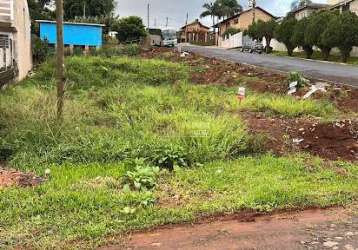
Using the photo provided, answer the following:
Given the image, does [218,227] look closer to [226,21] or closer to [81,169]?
[81,169]

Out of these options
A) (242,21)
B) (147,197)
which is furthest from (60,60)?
(242,21)

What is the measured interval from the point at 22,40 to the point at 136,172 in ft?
53.7

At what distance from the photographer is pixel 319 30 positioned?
39688 millimetres

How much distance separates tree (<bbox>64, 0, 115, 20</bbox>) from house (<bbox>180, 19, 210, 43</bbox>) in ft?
111

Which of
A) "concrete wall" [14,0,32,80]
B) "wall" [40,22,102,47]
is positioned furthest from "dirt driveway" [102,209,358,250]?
"wall" [40,22,102,47]

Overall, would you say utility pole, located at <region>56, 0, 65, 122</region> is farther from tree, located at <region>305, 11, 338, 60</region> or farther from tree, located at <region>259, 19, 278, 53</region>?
tree, located at <region>259, 19, 278, 53</region>

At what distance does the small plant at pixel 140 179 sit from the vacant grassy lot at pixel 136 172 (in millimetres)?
17

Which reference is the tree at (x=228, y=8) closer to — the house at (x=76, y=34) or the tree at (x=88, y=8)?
the tree at (x=88, y=8)

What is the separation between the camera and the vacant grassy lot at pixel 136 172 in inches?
215

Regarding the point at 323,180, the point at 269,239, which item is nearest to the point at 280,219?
the point at 269,239

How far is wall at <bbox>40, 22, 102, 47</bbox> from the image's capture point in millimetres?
36706

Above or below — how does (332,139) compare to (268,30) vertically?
below

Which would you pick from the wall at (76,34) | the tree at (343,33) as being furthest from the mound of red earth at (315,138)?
the wall at (76,34)

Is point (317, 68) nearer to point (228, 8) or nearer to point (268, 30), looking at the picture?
point (268, 30)
